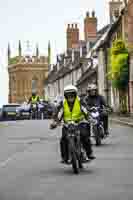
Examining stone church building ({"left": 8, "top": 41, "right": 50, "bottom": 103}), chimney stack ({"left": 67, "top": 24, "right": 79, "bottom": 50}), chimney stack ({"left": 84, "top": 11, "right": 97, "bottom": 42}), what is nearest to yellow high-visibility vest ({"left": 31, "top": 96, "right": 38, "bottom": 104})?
chimney stack ({"left": 84, "top": 11, "right": 97, "bottom": 42})

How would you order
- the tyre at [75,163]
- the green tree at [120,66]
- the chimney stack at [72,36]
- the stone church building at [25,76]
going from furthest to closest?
the stone church building at [25,76], the chimney stack at [72,36], the green tree at [120,66], the tyre at [75,163]

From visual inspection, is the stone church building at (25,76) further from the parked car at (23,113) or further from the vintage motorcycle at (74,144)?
the vintage motorcycle at (74,144)

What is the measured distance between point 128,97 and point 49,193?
46.5m

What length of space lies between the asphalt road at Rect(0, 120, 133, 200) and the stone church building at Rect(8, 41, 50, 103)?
150 m

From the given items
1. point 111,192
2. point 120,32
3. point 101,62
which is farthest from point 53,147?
point 101,62

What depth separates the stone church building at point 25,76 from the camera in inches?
6781

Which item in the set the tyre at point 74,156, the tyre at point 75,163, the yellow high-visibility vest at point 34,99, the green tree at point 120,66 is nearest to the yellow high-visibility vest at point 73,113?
the tyre at point 74,156

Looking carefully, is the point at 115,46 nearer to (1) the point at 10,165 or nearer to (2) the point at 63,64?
(1) the point at 10,165

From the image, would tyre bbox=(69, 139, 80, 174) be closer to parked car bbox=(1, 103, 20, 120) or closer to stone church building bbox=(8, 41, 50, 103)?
parked car bbox=(1, 103, 20, 120)

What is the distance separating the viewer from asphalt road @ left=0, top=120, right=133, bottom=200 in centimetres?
1107

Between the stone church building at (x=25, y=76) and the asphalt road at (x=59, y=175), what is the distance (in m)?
150

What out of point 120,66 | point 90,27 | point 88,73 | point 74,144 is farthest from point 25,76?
point 74,144

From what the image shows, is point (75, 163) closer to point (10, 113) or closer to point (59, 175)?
point (59, 175)

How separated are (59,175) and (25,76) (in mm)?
159481
